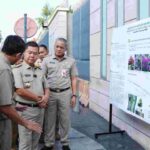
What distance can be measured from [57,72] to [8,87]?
270 centimetres

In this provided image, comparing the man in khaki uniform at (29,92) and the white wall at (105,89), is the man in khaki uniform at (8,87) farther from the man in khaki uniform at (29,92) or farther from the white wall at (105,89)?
the white wall at (105,89)

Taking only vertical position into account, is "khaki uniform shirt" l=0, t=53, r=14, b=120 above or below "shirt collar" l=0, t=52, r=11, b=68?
below

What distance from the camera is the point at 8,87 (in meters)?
3.67

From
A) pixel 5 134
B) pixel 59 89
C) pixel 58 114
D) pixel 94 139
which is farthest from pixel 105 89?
pixel 5 134

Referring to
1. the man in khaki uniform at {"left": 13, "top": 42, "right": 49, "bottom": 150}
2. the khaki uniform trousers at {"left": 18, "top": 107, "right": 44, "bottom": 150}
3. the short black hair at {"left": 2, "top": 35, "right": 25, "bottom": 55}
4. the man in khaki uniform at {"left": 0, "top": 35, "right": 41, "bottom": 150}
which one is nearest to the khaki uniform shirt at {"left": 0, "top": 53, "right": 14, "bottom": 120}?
the man in khaki uniform at {"left": 0, "top": 35, "right": 41, "bottom": 150}

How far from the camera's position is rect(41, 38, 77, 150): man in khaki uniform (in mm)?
6336

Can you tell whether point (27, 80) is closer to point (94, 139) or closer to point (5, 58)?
point (5, 58)

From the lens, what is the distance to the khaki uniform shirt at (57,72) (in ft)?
20.8

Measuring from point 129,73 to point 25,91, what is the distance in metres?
1.98

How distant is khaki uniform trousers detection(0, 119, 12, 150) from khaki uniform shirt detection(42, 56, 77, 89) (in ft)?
7.74

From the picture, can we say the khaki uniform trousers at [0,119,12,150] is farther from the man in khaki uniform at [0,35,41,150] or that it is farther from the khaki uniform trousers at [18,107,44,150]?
the khaki uniform trousers at [18,107,44,150]

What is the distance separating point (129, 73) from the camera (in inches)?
257

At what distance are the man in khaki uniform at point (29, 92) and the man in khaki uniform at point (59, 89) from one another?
2.63 feet

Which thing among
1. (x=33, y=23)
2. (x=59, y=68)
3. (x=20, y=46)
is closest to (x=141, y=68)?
(x=59, y=68)
